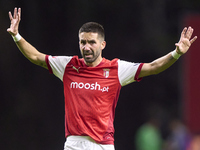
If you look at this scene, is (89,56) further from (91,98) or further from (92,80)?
(91,98)

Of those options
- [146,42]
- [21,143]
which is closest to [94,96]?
[21,143]

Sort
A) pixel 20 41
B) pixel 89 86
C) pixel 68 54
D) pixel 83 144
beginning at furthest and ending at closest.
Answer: pixel 68 54
pixel 20 41
pixel 89 86
pixel 83 144

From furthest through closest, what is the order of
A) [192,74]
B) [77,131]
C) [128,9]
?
1. [128,9]
2. [192,74]
3. [77,131]

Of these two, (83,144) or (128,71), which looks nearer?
(83,144)

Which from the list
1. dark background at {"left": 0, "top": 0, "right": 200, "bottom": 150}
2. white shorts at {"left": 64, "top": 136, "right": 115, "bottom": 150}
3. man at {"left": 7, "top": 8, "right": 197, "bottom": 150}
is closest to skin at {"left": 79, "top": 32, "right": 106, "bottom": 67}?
man at {"left": 7, "top": 8, "right": 197, "bottom": 150}

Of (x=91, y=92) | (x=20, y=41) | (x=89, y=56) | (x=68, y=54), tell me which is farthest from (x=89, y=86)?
(x=68, y=54)

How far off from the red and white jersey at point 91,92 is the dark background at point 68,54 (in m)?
5.20

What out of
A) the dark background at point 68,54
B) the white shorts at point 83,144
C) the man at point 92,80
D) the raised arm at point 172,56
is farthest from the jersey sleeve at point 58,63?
the dark background at point 68,54

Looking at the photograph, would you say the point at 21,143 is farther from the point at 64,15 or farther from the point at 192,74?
the point at 192,74

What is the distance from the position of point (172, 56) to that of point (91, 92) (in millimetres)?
985

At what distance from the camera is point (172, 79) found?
13.1m

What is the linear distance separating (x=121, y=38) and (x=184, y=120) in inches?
96.8

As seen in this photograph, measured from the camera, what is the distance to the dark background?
10961 millimetres

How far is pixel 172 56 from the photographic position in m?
5.62
